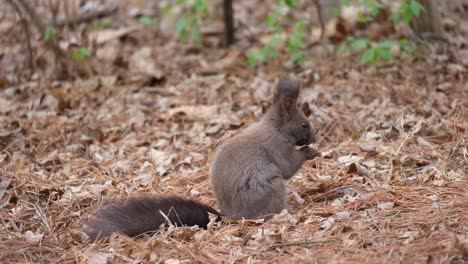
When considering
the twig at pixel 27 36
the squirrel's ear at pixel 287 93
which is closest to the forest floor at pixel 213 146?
the twig at pixel 27 36

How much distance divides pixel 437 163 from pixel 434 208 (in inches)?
39.4

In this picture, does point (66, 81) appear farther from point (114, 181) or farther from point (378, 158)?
point (378, 158)

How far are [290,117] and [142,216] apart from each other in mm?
1378

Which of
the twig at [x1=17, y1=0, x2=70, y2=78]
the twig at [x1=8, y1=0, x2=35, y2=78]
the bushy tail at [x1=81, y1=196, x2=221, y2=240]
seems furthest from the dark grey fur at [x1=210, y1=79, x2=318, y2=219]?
the twig at [x1=8, y1=0, x2=35, y2=78]

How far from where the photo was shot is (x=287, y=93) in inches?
178

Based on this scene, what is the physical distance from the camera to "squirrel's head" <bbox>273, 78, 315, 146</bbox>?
4.56 m

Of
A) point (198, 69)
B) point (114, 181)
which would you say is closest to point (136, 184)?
point (114, 181)

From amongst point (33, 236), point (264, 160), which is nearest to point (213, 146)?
point (264, 160)

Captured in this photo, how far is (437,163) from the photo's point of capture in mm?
4855

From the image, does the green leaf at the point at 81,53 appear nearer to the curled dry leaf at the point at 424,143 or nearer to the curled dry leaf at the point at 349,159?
the curled dry leaf at the point at 349,159

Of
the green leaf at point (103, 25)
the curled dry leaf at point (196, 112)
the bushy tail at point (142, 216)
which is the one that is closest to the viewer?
the bushy tail at point (142, 216)

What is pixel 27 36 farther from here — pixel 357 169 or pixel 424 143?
pixel 424 143

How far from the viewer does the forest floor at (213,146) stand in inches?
143

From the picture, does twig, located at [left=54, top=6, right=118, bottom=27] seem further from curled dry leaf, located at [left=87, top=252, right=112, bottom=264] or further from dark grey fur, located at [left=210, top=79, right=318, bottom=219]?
curled dry leaf, located at [left=87, top=252, right=112, bottom=264]
